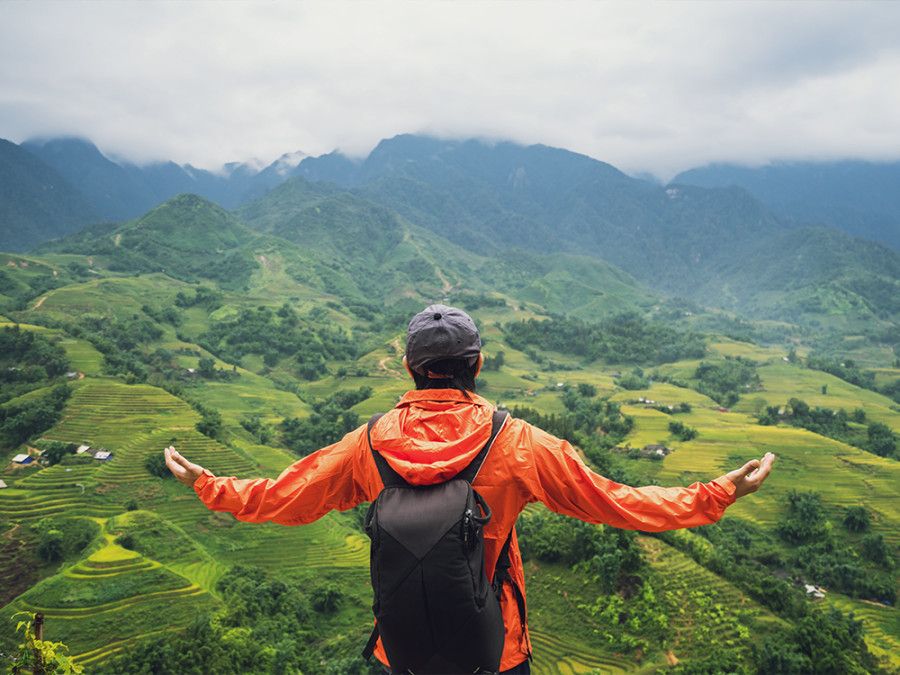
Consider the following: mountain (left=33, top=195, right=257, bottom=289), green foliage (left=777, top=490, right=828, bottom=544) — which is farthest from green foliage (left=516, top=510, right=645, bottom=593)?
mountain (left=33, top=195, right=257, bottom=289)

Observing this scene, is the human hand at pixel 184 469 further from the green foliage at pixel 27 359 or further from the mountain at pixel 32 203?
the mountain at pixel 32 203

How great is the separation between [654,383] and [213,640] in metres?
50.2

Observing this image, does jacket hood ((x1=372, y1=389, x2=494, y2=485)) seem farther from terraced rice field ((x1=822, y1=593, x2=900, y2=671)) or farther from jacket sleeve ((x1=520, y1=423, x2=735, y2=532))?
terraced rice field ((x1=822, y1=593, x2=900, y2=671))

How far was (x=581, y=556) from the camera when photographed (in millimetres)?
14891

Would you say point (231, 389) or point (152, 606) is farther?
point (231, 389)

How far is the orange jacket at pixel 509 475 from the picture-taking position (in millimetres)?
1798

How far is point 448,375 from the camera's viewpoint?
6.79ft

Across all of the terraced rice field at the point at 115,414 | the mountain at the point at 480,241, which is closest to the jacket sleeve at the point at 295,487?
the terraced rice field at the point at 115,414

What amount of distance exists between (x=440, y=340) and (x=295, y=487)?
2.70 feet

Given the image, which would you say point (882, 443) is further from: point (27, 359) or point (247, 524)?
point (27, 359)

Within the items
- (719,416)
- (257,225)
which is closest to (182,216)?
(257,225)

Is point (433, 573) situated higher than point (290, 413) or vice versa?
point (433, 573)

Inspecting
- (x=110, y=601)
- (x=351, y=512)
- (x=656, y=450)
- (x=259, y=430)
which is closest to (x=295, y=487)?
(x=110, y=601)

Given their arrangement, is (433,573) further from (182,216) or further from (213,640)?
(182,216)
